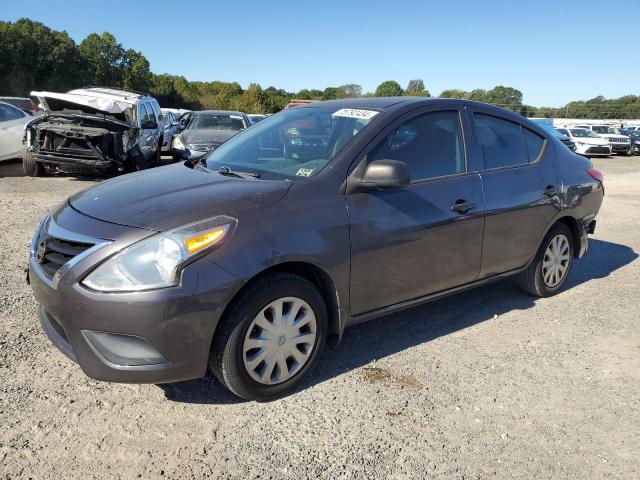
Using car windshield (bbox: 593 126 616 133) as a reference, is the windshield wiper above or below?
below

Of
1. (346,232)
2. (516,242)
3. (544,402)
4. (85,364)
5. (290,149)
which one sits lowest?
(544,402)

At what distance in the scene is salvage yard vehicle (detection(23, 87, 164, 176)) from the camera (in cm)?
983

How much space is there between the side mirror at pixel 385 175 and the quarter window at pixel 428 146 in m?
0.21

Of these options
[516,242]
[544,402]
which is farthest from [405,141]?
[544,402]

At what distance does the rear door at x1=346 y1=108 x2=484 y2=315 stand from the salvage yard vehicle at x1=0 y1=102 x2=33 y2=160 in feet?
34.5

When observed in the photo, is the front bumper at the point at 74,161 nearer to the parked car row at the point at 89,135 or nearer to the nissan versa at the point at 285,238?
the parked car row at the point at 89,135

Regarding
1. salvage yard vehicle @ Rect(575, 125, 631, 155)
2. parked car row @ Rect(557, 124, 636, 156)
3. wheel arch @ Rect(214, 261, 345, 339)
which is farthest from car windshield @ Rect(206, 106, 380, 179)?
salvage yard vehicle @ Rect(575, 125, 631, 155)

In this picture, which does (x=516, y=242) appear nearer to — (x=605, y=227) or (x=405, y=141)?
(x=405, y=141)

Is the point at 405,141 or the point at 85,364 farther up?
the point at 405,141

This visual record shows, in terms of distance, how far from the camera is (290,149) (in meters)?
3.64

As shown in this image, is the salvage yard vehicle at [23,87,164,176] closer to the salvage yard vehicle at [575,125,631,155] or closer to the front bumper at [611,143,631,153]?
the salvage yard vehicle at [575,125,631,155]

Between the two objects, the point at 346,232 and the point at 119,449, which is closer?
the point at 119,449

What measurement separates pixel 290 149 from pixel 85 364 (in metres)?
1.85

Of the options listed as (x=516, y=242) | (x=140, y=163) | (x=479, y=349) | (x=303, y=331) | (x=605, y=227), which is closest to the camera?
(x=303, y=331)
